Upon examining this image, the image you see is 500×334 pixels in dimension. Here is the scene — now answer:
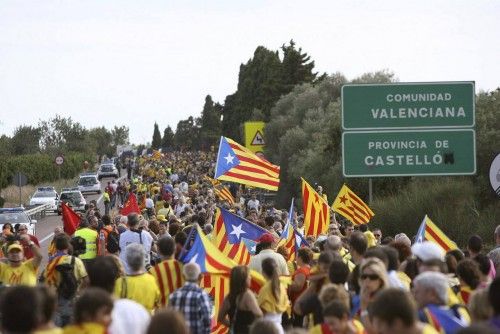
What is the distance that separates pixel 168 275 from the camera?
12.1 metres

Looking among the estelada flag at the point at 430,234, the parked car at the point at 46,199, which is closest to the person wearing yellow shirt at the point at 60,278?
the estelada flag at the point at 430,234

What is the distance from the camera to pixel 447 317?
812 cm

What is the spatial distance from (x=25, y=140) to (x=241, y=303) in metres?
115

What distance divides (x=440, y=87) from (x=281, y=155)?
4391cm

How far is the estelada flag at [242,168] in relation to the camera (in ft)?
75.2

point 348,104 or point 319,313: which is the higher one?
point 348,104

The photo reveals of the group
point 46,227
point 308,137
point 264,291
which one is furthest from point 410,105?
point 308,137

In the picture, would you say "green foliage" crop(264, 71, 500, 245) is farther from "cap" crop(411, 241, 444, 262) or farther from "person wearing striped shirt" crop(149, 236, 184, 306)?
"cap" crop(411, 241, 444, 262)

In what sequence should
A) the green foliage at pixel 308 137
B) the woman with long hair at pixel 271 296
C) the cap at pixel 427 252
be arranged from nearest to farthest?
the cap at pixel 427 252
the woman with long hair at pixel 271 296
the green foliage at pixel 308 137

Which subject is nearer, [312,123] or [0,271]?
[0,271]

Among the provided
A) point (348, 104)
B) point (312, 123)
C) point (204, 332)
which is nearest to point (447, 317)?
point (204, 332)

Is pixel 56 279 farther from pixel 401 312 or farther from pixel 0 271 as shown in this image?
pixel 401 312

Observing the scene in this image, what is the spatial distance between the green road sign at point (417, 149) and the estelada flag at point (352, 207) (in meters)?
2.54

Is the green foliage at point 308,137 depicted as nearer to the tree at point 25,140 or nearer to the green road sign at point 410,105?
the green road sign at point 410,105
